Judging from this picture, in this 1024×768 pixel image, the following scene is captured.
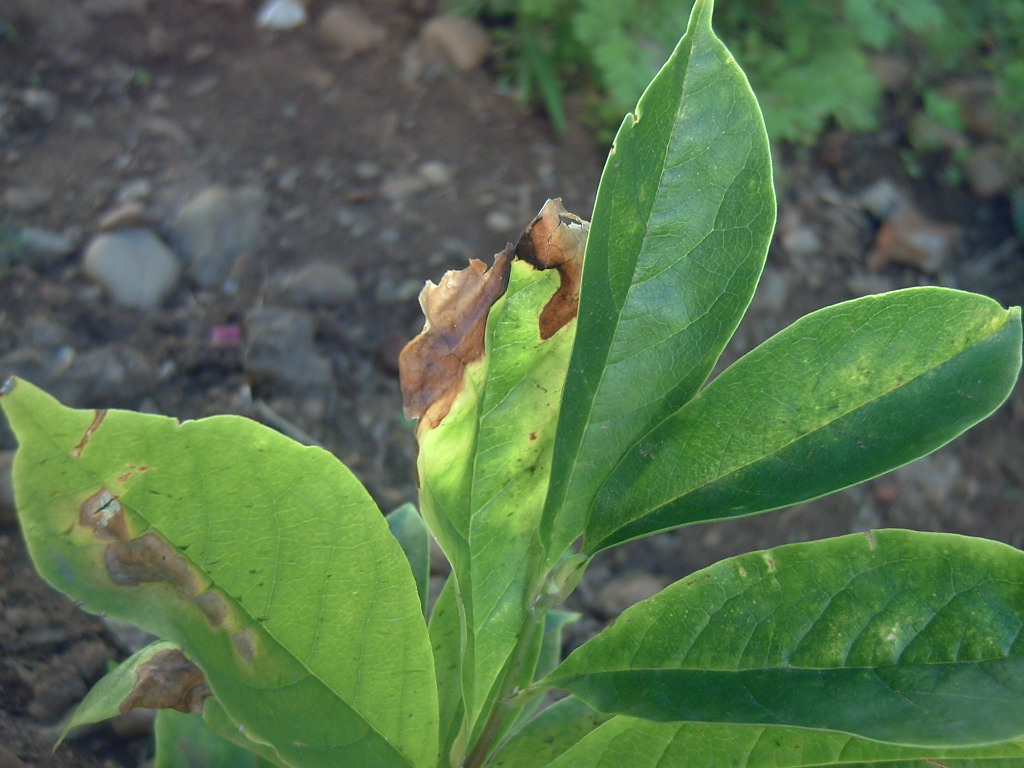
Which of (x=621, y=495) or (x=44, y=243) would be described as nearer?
(x=621, y=495)

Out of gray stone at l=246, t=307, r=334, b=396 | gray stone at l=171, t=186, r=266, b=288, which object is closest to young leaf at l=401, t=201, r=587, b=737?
gray stone at l=246, t=307, r=334, b=396

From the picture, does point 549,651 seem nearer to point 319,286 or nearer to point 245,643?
point 245,643

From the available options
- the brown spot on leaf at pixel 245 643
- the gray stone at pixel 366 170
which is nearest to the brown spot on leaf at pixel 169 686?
the brown spot on leaf at pixel 245 643

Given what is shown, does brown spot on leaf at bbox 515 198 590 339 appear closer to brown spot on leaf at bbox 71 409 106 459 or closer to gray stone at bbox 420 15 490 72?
brown spot on leaf at bbox 71 409 106 459

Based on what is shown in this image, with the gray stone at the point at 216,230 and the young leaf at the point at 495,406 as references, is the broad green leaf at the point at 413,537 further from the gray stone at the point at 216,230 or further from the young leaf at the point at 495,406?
the gray stone at the point at 216,230

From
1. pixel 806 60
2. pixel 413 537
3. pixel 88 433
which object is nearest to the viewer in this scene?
pixel 88 433

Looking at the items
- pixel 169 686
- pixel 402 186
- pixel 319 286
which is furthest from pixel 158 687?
pixel 402 186
